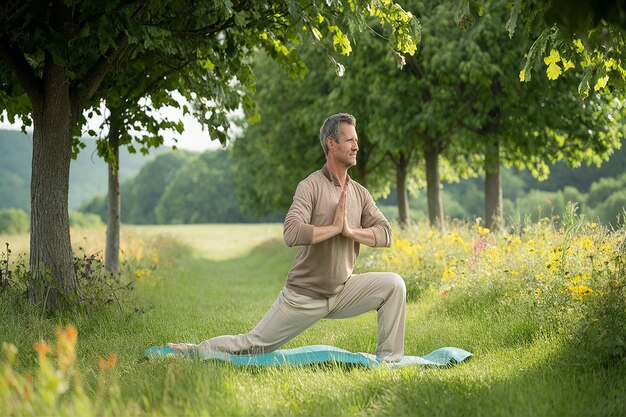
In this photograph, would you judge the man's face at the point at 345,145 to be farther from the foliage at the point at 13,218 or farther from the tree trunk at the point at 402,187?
the foliage at the point at 13,218

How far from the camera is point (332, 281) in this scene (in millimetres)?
5727

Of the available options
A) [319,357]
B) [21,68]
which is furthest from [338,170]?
[21,68]

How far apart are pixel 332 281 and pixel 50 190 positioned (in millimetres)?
3825

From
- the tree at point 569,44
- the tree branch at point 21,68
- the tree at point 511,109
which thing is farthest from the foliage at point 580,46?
the tree at point 511,109

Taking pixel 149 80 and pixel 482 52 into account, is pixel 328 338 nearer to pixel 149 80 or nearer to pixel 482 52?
pixel 149 80

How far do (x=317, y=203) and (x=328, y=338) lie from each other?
224 cm

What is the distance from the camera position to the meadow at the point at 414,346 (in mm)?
4270

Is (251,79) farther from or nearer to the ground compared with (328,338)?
farther from the ground

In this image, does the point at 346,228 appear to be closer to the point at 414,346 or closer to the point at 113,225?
the point at 414,346

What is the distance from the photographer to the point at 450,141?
19.4 meters

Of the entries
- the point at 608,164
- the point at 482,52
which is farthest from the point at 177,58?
the point at 608,164

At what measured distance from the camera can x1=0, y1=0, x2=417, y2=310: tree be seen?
23.1 feet

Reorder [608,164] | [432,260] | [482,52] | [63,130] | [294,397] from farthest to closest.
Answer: [608,164] → [482,52] → [432,260] → [63,130] → [294,397]

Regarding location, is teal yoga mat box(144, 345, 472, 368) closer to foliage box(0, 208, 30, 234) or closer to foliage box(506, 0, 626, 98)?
foliage box(506, 0, 626, 98)
